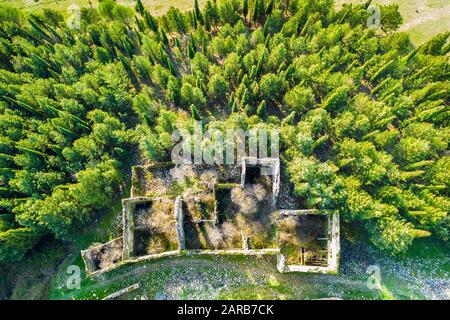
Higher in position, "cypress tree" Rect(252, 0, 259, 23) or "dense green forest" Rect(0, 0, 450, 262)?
"cypress tree" Rect(252, 0, 259, 23)

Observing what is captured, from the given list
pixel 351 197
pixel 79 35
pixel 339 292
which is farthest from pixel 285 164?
pixel 79 35

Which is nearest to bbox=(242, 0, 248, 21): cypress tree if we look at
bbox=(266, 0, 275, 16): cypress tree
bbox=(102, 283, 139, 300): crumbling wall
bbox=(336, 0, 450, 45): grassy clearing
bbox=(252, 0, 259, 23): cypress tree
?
bbox=(252, 0, 259, 23): cypress tree

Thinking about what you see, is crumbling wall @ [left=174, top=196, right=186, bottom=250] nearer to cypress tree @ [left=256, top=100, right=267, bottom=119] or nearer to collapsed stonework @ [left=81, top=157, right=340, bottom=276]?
collapsed stonework @ [left=81, top=157, right=340, bottom=276]

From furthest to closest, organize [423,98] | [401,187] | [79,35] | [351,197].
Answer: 1. [79,35]
2. [423,98]
3. [401,187]
4. [351,197]

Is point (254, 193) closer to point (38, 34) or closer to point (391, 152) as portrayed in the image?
point (391, 152)

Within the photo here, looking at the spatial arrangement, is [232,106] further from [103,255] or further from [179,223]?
[103,255]

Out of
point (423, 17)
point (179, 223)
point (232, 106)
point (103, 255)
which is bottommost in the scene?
point (103, 255)

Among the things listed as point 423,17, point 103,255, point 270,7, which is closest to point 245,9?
point 270,7
